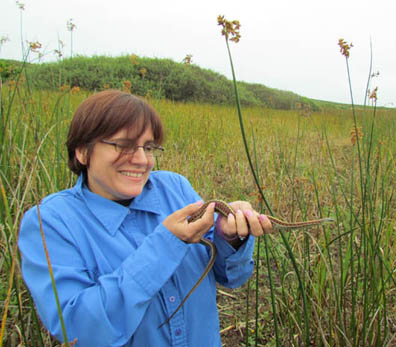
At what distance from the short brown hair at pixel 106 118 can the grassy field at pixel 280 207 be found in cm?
15

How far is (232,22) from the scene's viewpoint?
0.96 m

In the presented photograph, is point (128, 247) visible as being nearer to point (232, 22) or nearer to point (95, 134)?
point (95, 134)

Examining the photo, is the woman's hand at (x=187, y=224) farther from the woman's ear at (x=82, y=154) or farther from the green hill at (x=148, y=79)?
the green hill at (x=148, y=79)

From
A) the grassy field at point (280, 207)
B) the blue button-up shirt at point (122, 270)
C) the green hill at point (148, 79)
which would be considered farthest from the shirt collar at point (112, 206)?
the green hill at point (148, 79)

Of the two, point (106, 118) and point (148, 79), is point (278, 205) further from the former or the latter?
point (148, 79)

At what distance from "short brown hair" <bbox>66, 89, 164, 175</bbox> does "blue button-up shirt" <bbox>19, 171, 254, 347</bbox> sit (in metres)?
0.20

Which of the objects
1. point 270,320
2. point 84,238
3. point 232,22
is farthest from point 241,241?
point 270,320

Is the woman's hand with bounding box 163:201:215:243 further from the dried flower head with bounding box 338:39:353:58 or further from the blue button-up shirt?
the dried flower head with bounding box 338:39:353:58

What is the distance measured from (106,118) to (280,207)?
117 inches

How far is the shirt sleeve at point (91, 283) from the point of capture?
105cm

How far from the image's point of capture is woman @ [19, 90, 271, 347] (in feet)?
3.52

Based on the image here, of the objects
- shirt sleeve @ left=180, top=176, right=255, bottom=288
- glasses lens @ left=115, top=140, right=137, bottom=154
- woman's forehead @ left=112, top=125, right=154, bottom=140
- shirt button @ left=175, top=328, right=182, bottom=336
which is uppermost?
woman's forehead @ left=112, top=125, right=154, bottom=140

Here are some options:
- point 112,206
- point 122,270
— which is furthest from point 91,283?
point 112,206

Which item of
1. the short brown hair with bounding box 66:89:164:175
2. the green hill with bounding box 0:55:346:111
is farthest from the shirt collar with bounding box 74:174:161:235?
the green hill with bounding box 0:55:346:111
